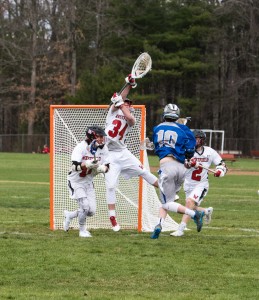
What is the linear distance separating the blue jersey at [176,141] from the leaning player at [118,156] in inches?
38.6

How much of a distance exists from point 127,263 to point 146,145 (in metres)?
3.31

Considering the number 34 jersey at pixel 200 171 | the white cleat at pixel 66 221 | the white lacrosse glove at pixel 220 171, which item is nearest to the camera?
the white lacrosse glove at pixel 220 171

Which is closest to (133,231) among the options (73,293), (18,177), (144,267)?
(144,267)

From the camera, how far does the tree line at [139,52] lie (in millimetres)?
57438

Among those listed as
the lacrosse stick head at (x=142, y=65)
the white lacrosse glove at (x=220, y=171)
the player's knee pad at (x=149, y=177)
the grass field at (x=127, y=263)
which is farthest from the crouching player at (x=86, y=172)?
the white lacrosse glove at (x=220, y=171)

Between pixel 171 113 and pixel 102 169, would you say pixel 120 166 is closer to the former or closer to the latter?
pixel 102 169

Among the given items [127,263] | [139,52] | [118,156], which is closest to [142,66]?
[118,156]

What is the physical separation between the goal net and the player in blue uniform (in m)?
1.48

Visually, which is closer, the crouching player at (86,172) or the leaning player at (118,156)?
the crouching player at (86,172)

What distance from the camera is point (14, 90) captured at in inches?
2453

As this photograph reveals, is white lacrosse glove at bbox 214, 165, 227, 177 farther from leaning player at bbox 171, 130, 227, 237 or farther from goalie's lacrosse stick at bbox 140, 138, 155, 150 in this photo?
goalie's lacrosse stick at bbox 140, 138, 155, 150

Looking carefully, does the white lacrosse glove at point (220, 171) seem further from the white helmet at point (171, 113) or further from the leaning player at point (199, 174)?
the white helmet at point (171, 113)

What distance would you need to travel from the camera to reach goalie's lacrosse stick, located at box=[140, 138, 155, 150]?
11.5m

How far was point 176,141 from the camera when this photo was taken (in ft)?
35.3
